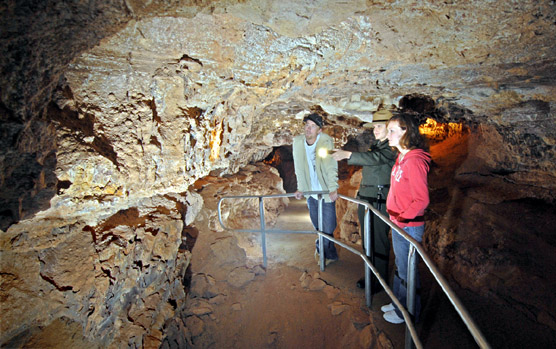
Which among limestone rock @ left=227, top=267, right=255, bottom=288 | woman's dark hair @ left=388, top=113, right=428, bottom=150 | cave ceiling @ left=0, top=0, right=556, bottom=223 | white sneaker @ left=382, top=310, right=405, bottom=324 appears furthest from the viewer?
limestone rock @ left=227, top=267, right=255, bottom=288

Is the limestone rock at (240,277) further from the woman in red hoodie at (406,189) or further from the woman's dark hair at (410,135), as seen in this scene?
the woman's dark hair at (410,135)

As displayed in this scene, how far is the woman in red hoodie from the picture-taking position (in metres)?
2.11

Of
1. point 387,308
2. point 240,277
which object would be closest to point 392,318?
point 387,308

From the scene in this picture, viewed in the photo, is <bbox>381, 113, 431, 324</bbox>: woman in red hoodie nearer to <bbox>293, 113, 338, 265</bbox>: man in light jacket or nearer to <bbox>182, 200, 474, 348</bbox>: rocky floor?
<bbox>182, 200, 474, 348</bbox>: rocky floor

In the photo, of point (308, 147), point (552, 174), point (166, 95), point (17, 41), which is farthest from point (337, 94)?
point (17, 41)

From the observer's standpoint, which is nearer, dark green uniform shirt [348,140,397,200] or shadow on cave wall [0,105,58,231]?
shadow on cave wall [0,105,58,231]

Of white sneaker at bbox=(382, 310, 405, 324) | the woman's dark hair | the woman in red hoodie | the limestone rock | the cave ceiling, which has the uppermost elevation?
the cave ceiling

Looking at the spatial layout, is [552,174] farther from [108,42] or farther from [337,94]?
[108,42]

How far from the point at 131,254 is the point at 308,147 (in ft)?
7.66

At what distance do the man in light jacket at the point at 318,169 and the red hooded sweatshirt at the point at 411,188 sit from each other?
100 centimetres

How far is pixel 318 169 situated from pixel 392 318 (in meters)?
1.75

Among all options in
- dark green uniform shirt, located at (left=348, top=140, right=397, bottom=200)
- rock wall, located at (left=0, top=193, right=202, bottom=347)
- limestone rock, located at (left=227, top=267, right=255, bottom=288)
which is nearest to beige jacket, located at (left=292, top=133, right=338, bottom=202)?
dark green uniform shirt, located at (left=348, top=140, right=397, bottom=200)

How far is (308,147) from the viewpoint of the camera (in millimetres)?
3438

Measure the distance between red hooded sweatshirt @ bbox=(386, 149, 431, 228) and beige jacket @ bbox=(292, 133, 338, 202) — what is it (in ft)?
3.33
